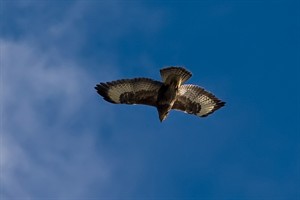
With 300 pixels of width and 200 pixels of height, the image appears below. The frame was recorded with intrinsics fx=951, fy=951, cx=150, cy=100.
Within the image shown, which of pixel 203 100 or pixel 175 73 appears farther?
pixel 203 100

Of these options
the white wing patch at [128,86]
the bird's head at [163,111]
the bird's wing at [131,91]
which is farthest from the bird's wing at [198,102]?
the white wing patch at [128,86]

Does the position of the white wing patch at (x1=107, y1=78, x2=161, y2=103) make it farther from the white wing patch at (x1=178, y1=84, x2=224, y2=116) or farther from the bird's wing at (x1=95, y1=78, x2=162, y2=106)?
the white wing patch at (x1=178, y1=84, x2=224, y2=116)

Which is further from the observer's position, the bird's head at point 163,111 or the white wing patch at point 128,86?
the bird's head at point 163,111

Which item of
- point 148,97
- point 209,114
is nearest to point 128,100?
point 148,97

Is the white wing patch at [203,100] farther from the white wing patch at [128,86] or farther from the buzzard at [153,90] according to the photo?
the white wing patch at [128,86]

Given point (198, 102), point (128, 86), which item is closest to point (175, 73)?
point (128, 86)

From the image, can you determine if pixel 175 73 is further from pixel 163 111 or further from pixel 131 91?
pixel 131 91

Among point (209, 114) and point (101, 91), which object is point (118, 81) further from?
point (209, 114)
